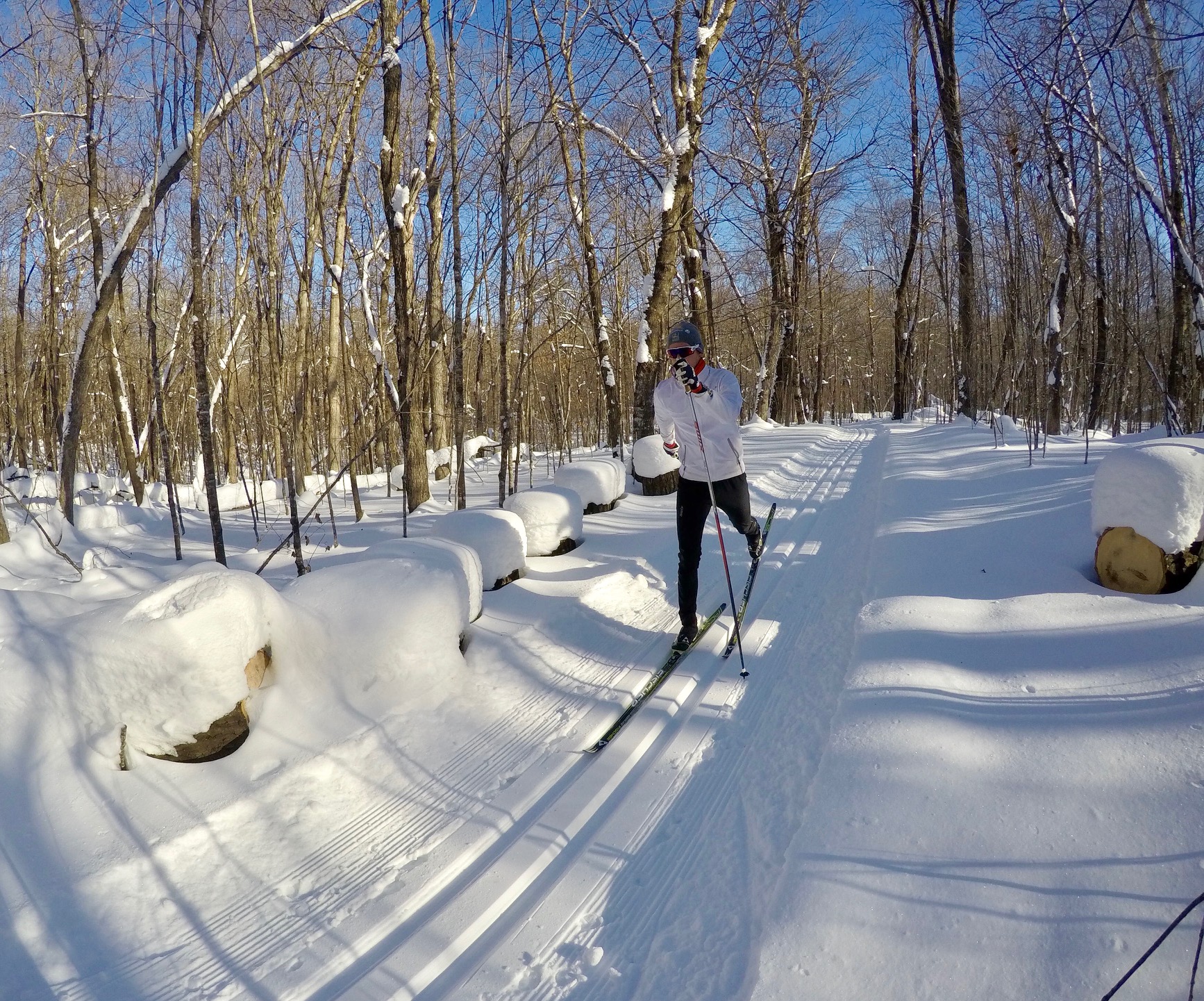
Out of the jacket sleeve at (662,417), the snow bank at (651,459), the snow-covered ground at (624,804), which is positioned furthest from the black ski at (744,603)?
the snow bank at (651,459)

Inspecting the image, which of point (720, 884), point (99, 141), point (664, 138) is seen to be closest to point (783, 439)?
point (664, 138)

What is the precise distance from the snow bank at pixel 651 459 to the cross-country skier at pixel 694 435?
17.0 feet

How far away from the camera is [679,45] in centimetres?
1016

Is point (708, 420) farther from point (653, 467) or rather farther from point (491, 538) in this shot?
point (653, 467)

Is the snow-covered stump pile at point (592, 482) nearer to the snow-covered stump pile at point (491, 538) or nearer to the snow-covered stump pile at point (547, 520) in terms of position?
the snow-covered stump pile at point (547, 520)

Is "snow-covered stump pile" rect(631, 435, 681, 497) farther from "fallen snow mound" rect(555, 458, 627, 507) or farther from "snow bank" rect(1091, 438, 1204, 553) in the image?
"snow bank" rect(1091, 438, 1204, 553)

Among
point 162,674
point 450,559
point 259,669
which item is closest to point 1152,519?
point 450,559

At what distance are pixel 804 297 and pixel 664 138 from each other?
1493 centimetres

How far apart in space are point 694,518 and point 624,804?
2181 millimetres

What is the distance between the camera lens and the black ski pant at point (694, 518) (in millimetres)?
4234

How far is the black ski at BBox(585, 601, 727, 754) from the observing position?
10.4 feet

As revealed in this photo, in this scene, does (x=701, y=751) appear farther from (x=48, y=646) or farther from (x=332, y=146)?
(x=332, y=146)

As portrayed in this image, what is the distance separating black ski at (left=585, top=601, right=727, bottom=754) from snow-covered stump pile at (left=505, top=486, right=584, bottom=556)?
2261 mm

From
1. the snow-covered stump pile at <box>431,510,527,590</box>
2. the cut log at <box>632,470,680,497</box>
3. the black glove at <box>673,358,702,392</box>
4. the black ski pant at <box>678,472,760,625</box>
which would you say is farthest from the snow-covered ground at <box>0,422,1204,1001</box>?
the cut log at <box>632,470,680,497</box>
